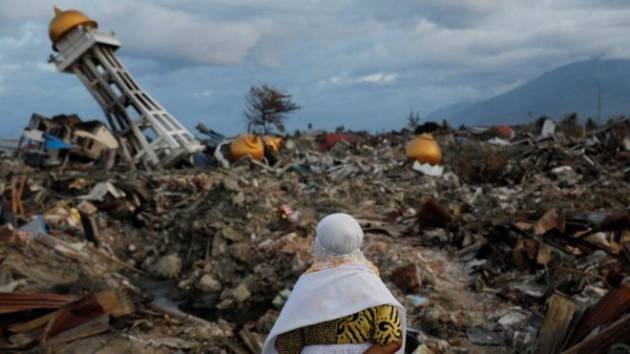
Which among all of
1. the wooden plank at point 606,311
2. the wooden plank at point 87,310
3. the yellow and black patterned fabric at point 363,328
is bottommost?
the wooden plank at point 606,311

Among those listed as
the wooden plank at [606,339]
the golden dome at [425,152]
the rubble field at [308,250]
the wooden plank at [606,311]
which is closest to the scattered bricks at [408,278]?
the rubble field at [308,250]

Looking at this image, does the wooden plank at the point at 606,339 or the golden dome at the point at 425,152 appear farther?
the golden dome at the point at 425,152

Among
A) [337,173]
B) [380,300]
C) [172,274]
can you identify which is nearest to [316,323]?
[380,300]

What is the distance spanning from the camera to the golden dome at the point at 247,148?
51.6ft

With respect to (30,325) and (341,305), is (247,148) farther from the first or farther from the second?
(341,305)

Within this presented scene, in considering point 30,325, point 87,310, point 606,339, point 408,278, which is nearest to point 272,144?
point 408,278

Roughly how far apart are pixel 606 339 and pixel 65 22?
18.3 m

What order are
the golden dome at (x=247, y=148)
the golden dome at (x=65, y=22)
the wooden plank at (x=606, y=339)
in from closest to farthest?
the wooden plank at (x=606, y=339)
the golden dome at (x=247, y=148)
the golden dome at (x=65, y=22)

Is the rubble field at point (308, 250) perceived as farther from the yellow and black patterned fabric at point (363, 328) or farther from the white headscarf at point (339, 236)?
the white headscarf at point (339, 236)

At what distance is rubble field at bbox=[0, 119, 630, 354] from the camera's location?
4891 millimetres

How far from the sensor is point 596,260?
5867 mm

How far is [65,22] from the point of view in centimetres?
1756

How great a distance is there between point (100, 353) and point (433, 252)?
440 cm

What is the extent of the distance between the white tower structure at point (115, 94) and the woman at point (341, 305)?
51.9 feet
